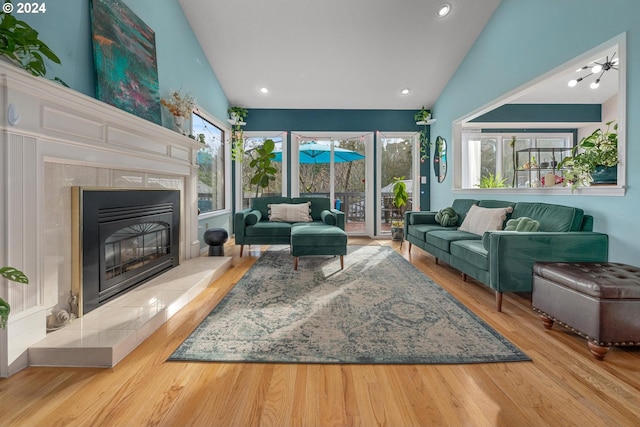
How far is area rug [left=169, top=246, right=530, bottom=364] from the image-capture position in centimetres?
176

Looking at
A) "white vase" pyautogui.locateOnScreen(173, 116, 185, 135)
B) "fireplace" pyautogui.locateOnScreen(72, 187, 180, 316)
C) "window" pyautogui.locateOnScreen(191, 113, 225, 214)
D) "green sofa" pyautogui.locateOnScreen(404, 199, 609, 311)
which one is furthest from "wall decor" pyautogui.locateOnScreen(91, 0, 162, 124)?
"green sofa" pyautogui.locateOnScreen(404, 199, 609, 311)

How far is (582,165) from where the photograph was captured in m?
2.59

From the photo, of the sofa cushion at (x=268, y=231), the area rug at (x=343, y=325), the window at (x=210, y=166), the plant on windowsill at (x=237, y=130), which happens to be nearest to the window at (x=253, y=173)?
the plant on windowsill at (x=237, y=130)

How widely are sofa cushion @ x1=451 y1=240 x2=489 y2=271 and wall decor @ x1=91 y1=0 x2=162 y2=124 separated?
130 inches

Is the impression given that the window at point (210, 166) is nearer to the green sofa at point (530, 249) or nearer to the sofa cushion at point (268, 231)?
the sofa cushion at point (268, 231)

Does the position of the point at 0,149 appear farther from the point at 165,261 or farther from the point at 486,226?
the point at 486,226

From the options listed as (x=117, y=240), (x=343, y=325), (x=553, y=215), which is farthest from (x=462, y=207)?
(x=117, y=240)

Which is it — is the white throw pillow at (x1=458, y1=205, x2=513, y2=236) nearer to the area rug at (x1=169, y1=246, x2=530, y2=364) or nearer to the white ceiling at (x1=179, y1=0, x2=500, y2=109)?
the area rug at (x1=169, y1=246, x2=530, y2=364)

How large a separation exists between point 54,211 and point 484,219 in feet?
12.8

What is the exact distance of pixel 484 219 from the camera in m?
3.55

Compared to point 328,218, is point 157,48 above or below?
above

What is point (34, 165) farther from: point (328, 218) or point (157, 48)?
point (328, 218)

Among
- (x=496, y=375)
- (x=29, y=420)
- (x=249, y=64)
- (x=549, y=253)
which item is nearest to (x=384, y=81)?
(x=249, y=64)

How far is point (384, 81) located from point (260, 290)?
4.17 metres
